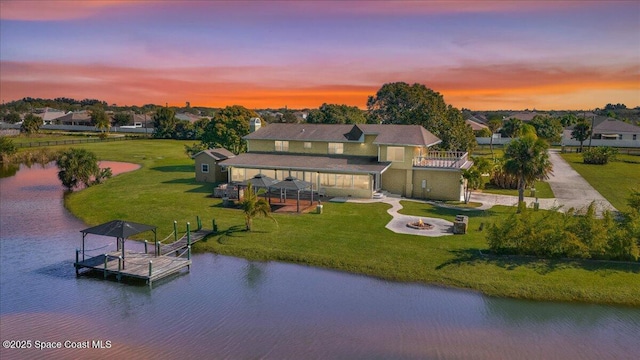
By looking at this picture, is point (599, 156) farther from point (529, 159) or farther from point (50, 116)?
point (50, 116)

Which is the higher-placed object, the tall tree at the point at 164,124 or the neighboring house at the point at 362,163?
the tall tree at the point at 164,124

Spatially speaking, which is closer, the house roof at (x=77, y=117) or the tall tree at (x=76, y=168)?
the tall tree at (x=76, y=168)

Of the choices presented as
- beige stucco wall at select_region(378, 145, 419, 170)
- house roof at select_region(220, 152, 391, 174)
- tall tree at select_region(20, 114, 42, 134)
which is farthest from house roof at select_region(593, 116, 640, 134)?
tall tree at select_region(20, 114, 42, 134)

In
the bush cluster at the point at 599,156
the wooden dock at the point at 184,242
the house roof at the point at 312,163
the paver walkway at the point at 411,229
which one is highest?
the bush cluster at the point at 599,156

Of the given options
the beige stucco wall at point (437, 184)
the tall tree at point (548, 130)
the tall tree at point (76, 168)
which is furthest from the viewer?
the tall tree at point (548, 130)

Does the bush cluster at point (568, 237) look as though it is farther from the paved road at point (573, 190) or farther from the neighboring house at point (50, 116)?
the neighboring house at point (50, 116)

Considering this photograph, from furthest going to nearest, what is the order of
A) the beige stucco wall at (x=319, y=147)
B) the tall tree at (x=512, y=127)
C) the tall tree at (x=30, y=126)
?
1. the tall tree at (x=30, y=126)
2. the tall tree at (x=512, y=127)
3. the beige stucco wall at (x=319, y=147)

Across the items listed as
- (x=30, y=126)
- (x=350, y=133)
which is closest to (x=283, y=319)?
(x=350, y=133)

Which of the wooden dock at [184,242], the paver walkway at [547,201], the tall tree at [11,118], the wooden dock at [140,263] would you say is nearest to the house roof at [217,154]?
the paver walkway at [547,201]
